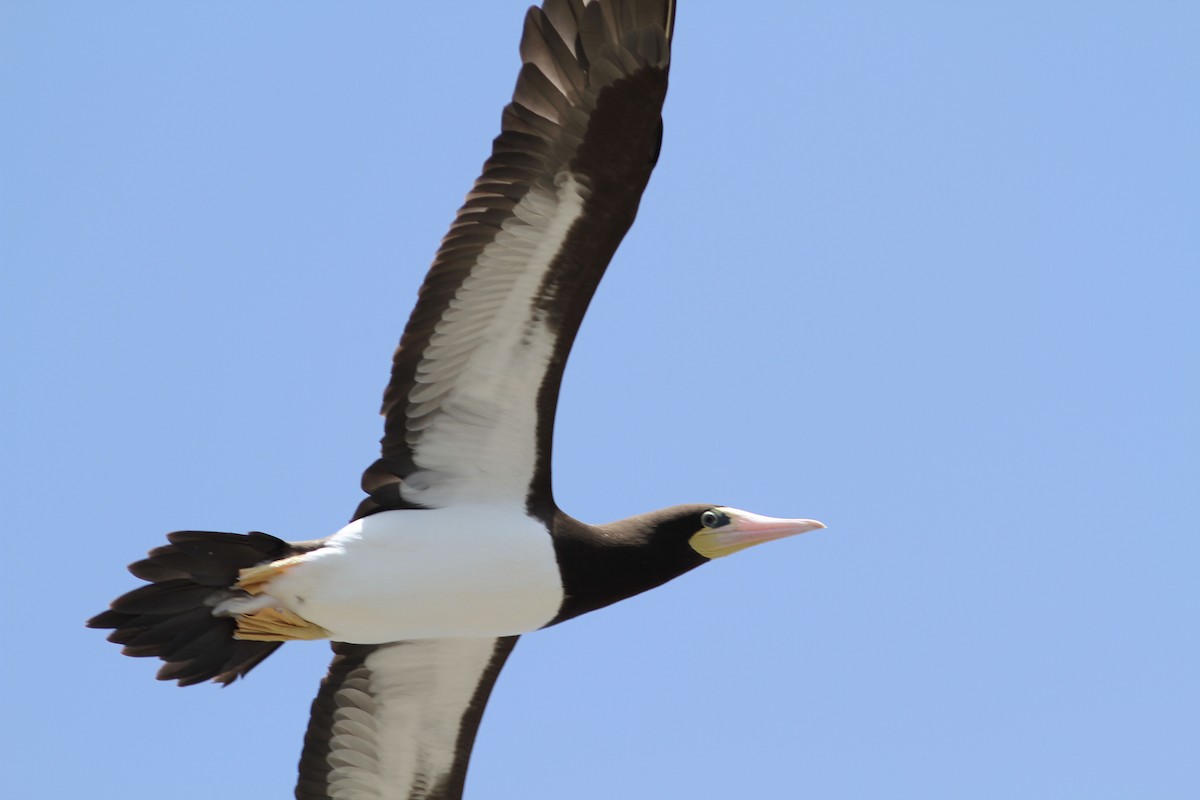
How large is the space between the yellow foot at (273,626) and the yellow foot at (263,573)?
170 millimetres

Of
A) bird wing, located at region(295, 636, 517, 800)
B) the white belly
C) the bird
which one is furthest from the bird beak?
bird wing, located at region(295, 636, 517, 800)

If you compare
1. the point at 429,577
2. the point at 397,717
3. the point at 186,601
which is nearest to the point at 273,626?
the point at 186,601

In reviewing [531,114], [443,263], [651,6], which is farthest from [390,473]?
→ [651,6]

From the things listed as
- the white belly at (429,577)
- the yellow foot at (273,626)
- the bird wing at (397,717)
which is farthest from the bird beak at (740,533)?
the yellow foot at (273,626)

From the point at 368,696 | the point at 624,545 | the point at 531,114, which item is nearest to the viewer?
the point at 531,114

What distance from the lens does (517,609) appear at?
10289 mm

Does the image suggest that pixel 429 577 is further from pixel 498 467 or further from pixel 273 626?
pixel 273 626

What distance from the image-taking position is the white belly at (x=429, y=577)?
1005 cm

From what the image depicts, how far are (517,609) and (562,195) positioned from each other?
2.43 m

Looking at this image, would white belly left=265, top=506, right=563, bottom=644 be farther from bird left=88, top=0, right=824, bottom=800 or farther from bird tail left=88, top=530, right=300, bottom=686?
bird tail left=88, top=530, right=300, bottom=686

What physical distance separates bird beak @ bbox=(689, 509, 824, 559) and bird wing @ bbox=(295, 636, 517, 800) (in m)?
1.61

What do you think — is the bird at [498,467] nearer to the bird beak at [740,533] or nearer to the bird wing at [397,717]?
the bird beak at [740,533]

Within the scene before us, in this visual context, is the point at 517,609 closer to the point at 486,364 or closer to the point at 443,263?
the point at 486,364

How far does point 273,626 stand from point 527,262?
2.55 metres
